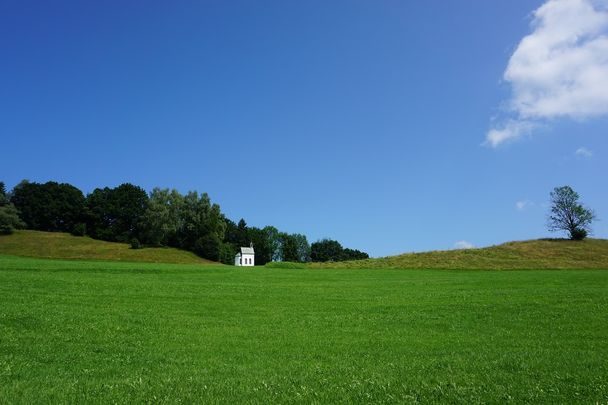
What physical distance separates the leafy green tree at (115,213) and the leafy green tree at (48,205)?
5464 millimetres

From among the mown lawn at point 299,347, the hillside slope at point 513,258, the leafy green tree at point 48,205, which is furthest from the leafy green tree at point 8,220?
the mown lawn at point 299,347

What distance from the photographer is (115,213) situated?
15662 cm

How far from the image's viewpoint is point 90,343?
52.6 ft

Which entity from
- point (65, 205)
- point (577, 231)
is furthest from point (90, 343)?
point (65, 205)

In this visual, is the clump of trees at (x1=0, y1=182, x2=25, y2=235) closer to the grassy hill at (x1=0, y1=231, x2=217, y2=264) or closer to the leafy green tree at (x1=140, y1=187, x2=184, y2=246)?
the grassy hill at (x1=0, y1=231, x2=217, y2=264)

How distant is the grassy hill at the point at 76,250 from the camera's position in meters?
104

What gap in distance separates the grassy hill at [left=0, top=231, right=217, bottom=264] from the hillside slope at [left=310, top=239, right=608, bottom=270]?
4975cm

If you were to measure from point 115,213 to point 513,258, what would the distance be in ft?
411

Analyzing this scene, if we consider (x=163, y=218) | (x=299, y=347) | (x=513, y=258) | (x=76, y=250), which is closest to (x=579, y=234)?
(x=513, y=258)

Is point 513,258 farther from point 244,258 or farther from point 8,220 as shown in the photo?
point 8,220

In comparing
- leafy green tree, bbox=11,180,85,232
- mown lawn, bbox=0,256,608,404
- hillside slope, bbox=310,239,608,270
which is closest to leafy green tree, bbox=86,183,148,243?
leafy green tree, bbox=11,180,85,232

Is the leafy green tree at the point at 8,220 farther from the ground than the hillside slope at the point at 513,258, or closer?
farther from the ground

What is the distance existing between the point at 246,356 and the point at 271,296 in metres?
17.8

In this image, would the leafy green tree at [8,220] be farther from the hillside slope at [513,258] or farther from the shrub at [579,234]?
the shrub at [579,234]
